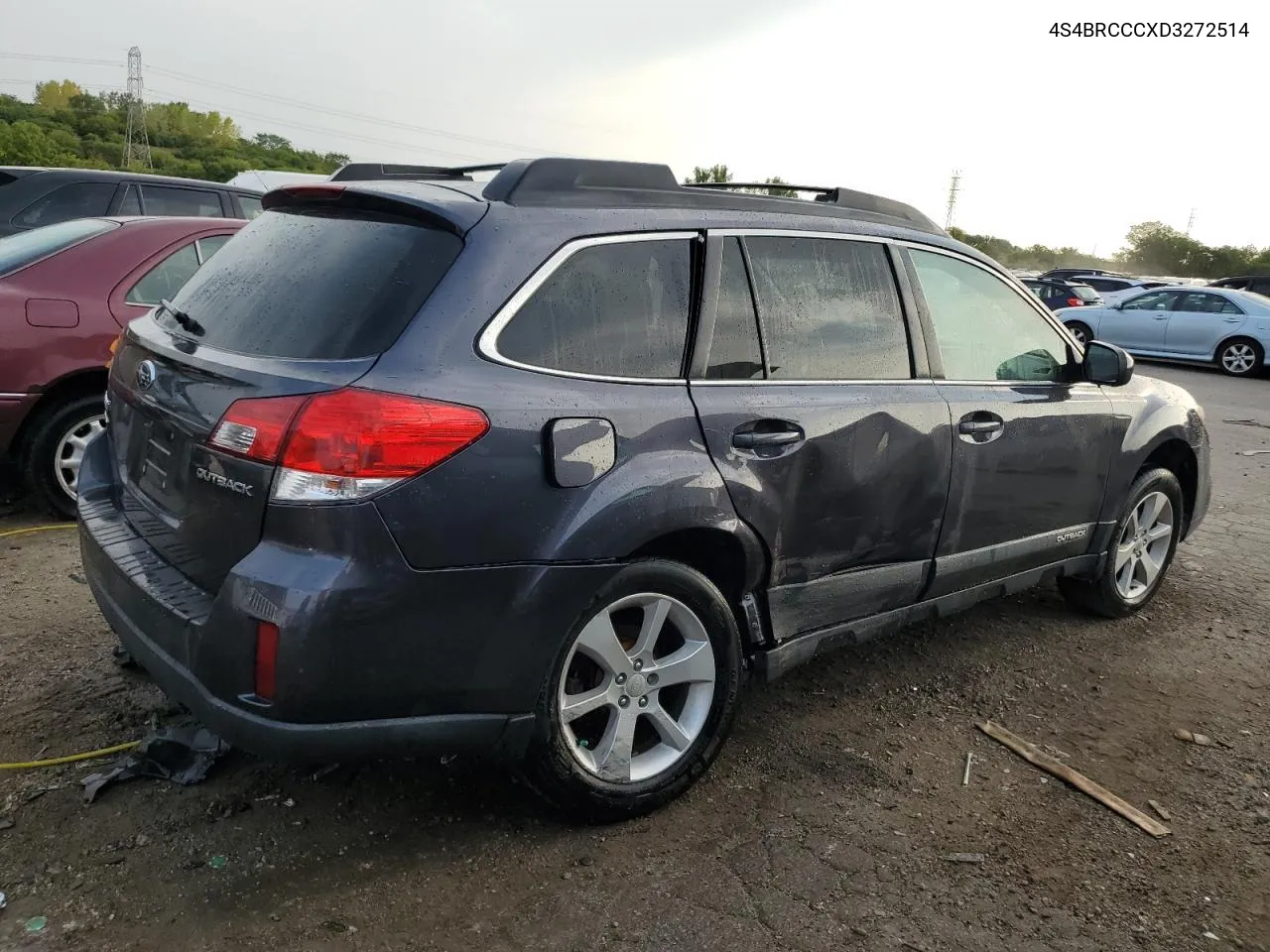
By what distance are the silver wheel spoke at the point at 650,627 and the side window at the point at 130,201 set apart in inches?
262

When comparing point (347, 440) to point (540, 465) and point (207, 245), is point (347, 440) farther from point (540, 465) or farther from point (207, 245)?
point (207, 245)

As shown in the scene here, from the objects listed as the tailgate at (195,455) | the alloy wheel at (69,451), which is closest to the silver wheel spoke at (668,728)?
the tailgate at (195,455)

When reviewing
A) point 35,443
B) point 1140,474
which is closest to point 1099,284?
point 1140,474

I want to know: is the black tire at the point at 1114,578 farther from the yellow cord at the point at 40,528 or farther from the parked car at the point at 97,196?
the parked car at the point at 97,196

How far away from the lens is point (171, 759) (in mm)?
3074

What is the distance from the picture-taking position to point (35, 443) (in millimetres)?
5148

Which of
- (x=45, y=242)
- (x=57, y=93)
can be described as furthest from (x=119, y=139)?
(x=45, y=242)

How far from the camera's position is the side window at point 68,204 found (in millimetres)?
7543

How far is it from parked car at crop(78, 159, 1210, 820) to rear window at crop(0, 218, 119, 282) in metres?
2.46

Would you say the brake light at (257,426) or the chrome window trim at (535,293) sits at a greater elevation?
the chrome window trim at (535,293)

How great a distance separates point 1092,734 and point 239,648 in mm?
2942

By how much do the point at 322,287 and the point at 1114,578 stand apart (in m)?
3.76

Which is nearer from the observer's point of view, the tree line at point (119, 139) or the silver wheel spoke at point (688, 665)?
the silver wheel spoke at point (688, 665)

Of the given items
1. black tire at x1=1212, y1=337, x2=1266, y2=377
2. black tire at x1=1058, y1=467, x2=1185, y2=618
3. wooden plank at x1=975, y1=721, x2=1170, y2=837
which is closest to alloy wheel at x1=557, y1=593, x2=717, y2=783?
wooden plank at x1=975, y1=721, x2=1170, y2=837
